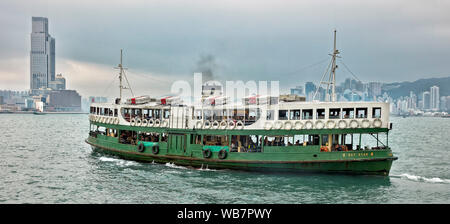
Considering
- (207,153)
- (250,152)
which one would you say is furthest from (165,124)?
(250,152)

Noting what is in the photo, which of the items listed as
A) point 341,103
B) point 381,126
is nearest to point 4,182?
point 341,103

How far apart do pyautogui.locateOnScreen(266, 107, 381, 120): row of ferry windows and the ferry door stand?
6.25 metres

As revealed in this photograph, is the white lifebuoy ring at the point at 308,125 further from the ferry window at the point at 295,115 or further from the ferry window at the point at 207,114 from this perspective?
the ferry window at the point at 207,114

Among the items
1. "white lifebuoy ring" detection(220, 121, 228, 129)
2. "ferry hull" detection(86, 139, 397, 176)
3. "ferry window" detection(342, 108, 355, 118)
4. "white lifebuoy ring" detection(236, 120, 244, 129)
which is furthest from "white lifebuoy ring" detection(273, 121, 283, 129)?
"ferry window" detection(342, 108, 355, 118)

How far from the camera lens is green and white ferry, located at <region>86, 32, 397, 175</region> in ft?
72.6

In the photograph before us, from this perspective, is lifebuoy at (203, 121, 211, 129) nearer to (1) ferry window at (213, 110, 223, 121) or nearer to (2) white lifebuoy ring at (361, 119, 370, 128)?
(1) ferry window at (213, 110, 223, 121)

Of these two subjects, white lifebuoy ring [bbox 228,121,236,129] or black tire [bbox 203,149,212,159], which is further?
black tire [bbox 203,149,212,159]

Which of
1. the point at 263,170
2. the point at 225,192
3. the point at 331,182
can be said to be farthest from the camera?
the point at 263,170

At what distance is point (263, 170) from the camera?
23.6m

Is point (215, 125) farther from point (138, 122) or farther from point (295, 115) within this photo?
point (138, 122)

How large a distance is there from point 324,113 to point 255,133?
15.1 ft

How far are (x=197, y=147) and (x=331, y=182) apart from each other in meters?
9.22

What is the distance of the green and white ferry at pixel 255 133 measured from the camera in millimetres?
22141
